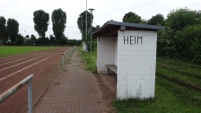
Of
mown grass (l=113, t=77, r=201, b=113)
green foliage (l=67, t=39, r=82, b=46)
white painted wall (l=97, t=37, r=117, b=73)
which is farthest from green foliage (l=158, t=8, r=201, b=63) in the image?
green foliage (l=67, t=39, r=82, b=46)

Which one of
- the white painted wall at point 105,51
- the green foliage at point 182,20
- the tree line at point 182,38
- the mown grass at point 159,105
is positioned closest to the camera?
the mown grass at point 159,105

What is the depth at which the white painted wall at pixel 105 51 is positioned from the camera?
1352cm

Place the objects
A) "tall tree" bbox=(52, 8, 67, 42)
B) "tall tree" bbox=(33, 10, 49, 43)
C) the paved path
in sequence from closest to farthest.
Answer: the paved path, "tall tree" bbox=(52, 8, 67, 42), "tall tree" bbox=(33, 10, 49, 43)

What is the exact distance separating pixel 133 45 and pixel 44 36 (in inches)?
3556

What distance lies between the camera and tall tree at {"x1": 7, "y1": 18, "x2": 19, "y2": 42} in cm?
9400

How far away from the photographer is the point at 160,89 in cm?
926

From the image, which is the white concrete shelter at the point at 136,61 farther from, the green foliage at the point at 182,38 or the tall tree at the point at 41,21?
the tall tree at the point at 41,21

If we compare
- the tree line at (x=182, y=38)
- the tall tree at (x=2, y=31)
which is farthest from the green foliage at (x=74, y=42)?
the tree line at (x=182, y=38)

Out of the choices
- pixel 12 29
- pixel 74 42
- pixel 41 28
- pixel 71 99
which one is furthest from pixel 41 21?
pixel 71 99

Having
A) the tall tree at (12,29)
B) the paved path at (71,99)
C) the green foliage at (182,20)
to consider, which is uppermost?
the tall tree at (12,29)

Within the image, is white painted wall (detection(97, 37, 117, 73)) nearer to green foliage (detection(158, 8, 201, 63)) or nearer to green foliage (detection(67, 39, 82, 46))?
green foliage (detection(158, 8, 201, 63))

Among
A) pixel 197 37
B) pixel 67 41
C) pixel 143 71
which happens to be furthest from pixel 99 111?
pixel 67 41

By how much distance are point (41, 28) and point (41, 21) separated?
3.02m

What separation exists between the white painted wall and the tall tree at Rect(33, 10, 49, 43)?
83383mm
